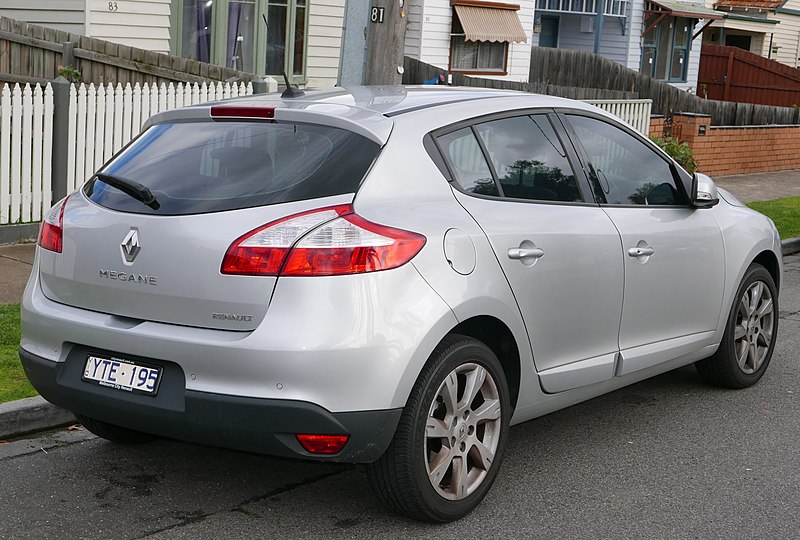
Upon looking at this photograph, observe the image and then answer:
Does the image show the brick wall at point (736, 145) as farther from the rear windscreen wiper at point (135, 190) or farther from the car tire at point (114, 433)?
the rear windscreen wiper at point (135, 190)

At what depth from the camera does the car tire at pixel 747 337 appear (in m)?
6.39

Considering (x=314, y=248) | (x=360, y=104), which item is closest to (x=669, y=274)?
(x=360, y=104)

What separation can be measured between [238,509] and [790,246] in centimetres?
942

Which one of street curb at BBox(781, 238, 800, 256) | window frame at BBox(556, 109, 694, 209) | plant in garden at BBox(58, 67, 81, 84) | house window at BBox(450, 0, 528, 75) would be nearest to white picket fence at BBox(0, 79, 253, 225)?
plant in garden at BBox(58, 67, 81, 84)

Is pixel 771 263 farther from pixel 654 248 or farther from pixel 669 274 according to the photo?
pixel 654 248

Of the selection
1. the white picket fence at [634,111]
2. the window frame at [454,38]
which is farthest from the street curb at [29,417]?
the window frame at [454,38]

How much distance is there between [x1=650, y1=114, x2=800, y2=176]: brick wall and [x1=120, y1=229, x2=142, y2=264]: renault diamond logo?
14687 mm

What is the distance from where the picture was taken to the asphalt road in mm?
4441

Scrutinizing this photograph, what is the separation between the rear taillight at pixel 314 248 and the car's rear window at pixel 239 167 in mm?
150

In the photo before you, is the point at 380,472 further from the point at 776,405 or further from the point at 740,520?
the point at 776,405

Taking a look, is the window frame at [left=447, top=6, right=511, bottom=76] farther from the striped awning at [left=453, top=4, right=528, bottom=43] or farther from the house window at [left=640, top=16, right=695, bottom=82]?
the house window at [left=640, top=16, right=695, bottom=82]

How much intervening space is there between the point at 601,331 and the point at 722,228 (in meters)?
1.31

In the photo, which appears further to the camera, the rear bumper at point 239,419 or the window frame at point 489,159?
the window frame at point 489,159

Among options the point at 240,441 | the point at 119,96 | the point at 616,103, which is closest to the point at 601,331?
the point at 240,441
